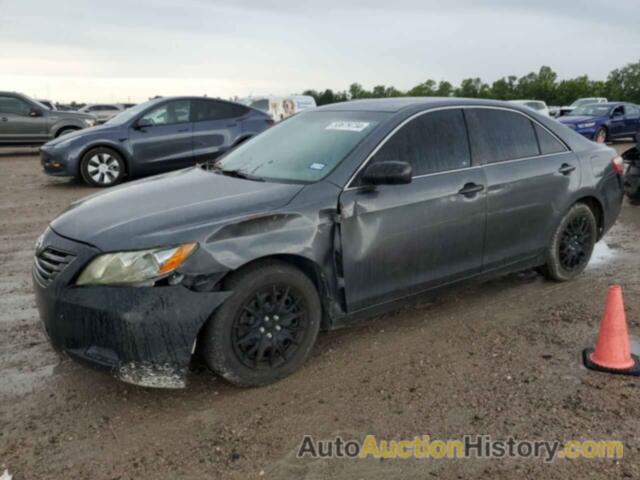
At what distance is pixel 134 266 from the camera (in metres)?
2.93

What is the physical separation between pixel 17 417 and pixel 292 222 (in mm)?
1808

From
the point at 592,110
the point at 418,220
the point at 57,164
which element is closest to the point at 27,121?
the point at 57,164

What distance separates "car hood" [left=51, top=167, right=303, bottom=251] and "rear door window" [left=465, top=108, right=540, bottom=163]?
1.58 meters

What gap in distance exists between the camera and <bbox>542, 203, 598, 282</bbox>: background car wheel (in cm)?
488

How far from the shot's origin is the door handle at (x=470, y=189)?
13.3ft

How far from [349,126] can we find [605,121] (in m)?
19.3

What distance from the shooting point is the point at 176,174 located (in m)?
4.28

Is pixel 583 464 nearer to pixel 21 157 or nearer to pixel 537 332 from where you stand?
pixel 537 332

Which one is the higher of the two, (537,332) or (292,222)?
(292,222)

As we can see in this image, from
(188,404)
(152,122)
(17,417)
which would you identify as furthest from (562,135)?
(152,122)

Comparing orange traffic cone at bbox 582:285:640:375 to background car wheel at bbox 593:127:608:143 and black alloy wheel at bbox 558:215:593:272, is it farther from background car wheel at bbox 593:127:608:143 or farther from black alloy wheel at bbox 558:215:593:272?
background car wheel at bbox 593:127:608:143

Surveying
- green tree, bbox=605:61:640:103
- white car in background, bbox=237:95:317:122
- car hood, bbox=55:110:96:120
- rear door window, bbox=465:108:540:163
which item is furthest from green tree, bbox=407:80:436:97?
rear door window, bbox=465:108:540:163

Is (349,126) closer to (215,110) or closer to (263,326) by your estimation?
(263,326)

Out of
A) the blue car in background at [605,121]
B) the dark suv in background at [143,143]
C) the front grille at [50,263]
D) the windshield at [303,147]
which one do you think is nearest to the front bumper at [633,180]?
the windshield at [303,147]
